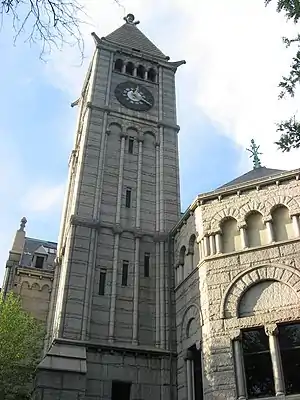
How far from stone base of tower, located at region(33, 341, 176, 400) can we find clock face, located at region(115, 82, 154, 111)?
16.6m

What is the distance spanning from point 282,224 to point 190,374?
24.4 ft

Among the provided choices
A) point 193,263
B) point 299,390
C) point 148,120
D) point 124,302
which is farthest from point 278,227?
point 148,120

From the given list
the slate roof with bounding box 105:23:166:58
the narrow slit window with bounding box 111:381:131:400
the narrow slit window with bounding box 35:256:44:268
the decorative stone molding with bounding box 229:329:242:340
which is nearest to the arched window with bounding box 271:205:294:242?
Result: the decorative stone molding with bounding box 229:329:242:340

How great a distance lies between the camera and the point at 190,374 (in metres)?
19.4

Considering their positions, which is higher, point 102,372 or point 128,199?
point 128,199

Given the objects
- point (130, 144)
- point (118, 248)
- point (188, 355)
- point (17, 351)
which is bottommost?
point (188, 355)

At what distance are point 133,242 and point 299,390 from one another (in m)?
11.4

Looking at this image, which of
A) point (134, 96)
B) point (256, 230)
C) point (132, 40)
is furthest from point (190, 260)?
point (132, 40)

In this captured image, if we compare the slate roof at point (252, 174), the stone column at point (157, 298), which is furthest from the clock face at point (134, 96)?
the stone column at point (157, 298)

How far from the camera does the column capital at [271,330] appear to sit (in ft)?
55.5

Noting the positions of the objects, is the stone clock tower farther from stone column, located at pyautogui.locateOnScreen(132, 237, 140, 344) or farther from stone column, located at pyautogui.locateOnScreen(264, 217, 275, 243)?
stone column, located at pyautogui.locateOnScreen(264, 217, 275, 243)

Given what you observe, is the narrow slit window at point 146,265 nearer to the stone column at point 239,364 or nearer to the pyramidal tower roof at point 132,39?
the stone column at point 239,364

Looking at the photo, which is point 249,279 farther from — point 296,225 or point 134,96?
point 134,96

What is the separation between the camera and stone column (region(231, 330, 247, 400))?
1652 cm
